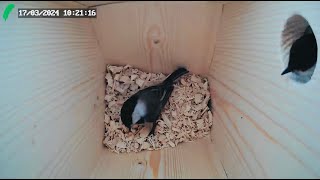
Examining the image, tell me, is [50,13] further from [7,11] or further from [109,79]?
[109,79]

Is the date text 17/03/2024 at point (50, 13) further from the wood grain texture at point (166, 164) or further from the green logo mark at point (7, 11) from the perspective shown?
the wood grain texture at point (166, 164)

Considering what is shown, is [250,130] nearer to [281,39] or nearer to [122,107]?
[281,39]

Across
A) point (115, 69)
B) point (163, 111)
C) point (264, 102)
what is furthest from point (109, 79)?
point (264, 102)

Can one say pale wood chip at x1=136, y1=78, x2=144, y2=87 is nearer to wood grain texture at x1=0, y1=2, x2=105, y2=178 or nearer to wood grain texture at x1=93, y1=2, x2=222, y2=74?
wood grain texture at x1=93, y1=2, x2=222, y2=74

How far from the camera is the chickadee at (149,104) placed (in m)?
0.84

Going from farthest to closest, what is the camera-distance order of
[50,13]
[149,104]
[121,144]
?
1. [149,104]
2. [121,144]
3. [50,13]

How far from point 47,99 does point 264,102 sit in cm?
40

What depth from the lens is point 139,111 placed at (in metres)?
0.85

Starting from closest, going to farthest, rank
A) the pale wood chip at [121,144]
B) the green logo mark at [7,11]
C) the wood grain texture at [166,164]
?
the wood grain texture at [166,164]
the green logo mark at [7,11]
the pale wood chip at [121,144]

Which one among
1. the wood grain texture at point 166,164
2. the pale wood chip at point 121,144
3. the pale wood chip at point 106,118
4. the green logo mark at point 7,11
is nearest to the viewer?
the wood grain texture at point 166,164

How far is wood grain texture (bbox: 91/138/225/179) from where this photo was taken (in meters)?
0.49

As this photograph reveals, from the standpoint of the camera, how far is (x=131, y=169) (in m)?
0.52

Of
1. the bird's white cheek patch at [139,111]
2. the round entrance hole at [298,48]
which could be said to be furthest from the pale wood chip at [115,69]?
the round entrance hole at [298,48]

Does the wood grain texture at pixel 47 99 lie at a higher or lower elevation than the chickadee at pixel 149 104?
higher
